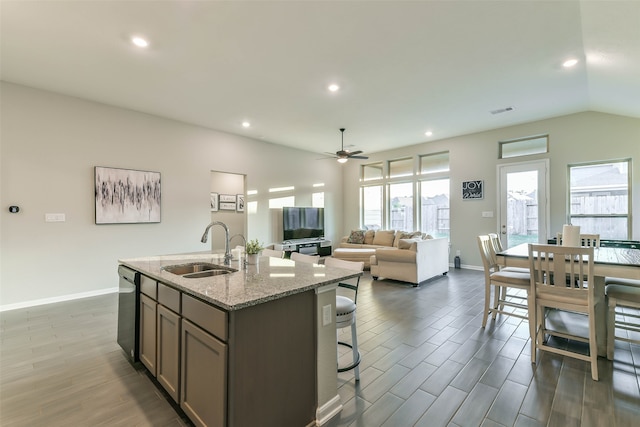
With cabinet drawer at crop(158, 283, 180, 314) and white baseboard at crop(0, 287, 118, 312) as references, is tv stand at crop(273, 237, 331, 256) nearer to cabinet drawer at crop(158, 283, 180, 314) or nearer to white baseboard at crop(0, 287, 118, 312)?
white baseboard at crop(0, 287, 118, 312)

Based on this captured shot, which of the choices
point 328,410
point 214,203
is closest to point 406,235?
point 214,203

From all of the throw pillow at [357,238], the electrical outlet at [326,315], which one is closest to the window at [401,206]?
the throw pillow at [357,238]

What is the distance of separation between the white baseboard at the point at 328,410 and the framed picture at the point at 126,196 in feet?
15.2

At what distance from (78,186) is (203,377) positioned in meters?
4.47

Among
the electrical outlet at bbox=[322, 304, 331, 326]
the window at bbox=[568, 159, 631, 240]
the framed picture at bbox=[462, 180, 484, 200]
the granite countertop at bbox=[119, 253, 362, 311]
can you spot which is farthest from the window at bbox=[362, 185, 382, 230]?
the electrical outlet at bbox=[322, 304, 331, 326]

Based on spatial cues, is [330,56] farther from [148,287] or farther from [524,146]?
[524,146]

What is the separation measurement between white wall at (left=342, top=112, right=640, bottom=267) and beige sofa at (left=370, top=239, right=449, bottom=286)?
4.46 ft

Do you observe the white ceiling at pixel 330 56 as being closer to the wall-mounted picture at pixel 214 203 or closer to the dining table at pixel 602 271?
the dining table at pixel 602 271

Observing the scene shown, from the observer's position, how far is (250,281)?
1771mm

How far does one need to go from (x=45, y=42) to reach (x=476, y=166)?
741cm

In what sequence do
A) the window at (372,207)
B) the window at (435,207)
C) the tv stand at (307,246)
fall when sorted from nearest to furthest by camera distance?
the tv stand at (307,246), the window at (435,207), the window at (372,207)

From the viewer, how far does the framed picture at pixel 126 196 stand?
461cm

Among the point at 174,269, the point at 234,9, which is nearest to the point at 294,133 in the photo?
the point at 234,9

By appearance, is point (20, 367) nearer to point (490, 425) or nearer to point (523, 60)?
point (490, 425)
